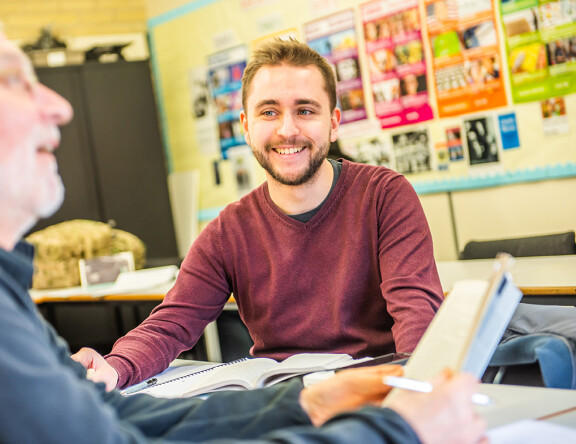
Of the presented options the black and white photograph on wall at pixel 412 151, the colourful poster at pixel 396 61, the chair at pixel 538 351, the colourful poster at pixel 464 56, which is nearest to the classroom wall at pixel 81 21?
the colourful poster at pixel 396 61

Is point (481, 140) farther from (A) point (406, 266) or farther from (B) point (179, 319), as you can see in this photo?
(B) point (179, 319)

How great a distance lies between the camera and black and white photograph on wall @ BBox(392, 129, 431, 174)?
14.6 feet

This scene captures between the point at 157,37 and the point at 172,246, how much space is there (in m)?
1.76

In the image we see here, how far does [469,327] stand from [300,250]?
1.02m

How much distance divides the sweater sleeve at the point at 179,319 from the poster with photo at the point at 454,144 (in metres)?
2.56

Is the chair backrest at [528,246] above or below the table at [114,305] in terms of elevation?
above

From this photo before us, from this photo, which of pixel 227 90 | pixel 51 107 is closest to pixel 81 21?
pixel 227 90

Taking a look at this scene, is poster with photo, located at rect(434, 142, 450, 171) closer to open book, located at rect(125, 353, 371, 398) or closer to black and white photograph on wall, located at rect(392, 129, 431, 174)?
black and white photograph on wall, located at rect(392, 129, 431, 174)

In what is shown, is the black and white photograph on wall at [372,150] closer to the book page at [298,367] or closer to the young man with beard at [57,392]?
the book page at [298,367]

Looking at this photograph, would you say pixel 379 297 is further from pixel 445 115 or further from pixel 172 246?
pixel 172 246

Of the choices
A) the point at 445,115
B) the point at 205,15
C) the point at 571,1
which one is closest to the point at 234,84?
the point at 205,15

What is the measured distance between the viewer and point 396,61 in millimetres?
4480

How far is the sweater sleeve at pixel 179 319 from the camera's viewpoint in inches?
67.4

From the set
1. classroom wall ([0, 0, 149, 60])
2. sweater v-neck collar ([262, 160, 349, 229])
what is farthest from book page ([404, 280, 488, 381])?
classroom wall ([0, 0, 149, 60])
